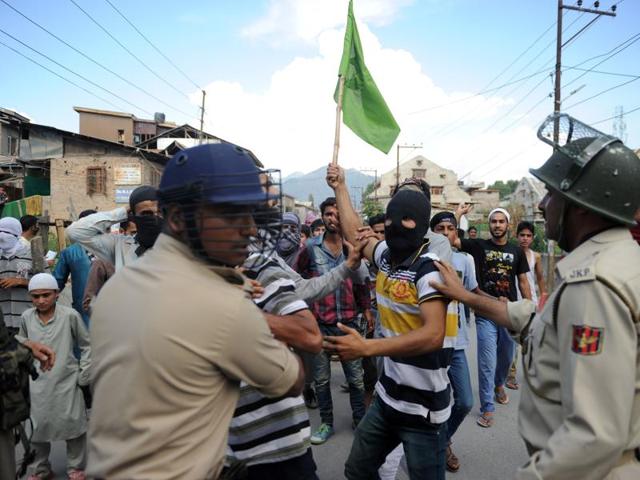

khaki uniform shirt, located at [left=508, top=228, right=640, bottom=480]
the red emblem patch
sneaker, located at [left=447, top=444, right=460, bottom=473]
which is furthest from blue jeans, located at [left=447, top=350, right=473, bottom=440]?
the red emblem patch

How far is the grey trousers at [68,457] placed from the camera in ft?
12.0

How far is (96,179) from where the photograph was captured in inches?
992

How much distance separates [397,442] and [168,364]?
1.89 meters

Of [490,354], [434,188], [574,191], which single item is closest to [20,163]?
[490,354]

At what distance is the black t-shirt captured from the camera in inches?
204

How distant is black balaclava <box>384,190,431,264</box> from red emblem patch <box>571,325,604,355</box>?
52.5 inches

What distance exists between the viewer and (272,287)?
189 cm

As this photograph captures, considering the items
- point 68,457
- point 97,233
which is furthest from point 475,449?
point 97,233

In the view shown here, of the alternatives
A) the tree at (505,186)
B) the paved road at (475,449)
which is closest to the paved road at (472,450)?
the paved road at (475,449)

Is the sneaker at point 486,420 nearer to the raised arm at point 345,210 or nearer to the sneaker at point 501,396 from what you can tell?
the sneaker at point 501,396

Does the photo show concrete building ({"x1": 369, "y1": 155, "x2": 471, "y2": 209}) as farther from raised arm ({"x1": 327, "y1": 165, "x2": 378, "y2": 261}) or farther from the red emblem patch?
the red emblem patch

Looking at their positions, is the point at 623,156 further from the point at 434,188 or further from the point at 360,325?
the point at 434,188

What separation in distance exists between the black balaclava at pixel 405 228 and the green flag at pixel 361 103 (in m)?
1.50

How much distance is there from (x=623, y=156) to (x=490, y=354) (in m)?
3.74
